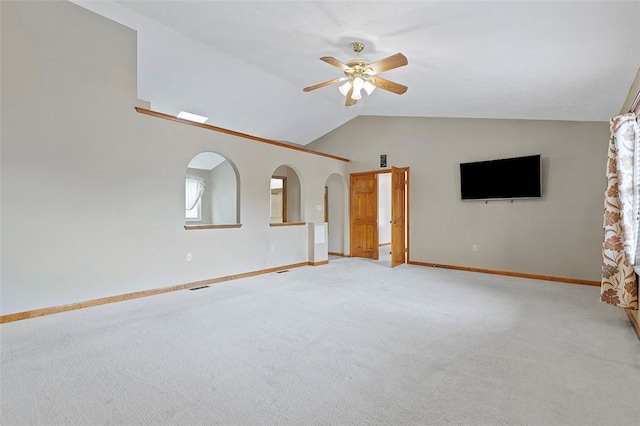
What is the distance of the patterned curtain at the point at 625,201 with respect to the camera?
109 inches

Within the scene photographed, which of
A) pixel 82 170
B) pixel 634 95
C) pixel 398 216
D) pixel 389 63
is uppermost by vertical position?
pixel 389 63

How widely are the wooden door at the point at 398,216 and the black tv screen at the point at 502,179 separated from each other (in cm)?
114

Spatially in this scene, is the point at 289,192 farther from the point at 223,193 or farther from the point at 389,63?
the point at 389,63

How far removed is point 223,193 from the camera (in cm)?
865

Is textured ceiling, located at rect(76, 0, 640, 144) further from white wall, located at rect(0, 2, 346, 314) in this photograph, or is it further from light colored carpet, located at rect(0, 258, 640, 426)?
light colored carpet, located at rect(0, 258, 640, 426)

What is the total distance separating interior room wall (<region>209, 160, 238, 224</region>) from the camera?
8.42 m

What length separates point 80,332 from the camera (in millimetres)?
2812

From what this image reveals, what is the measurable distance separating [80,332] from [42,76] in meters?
2.65

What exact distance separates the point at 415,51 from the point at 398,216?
347 cm

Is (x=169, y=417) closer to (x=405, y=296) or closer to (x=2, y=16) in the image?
(x=405, y=296)

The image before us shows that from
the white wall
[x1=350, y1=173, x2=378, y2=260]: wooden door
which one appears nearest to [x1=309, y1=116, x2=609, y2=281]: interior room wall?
[x1=350, y1=173, x2=378, y2=260]: wooden door

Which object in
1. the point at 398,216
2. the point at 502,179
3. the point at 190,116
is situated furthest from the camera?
the point at 398,216

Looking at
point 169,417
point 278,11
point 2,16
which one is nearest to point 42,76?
point 2,16

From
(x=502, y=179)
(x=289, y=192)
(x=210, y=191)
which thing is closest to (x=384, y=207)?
(x=289, y=192)
